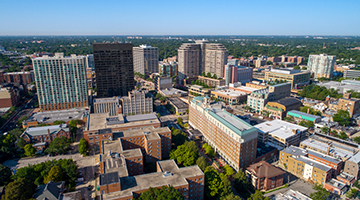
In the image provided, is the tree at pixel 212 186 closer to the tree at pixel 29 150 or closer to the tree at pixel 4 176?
the tree at pixel 4 176

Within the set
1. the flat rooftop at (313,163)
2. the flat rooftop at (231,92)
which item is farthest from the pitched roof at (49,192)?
the flat rooftop at (231,92)

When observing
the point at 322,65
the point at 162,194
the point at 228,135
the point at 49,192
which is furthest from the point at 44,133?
the point at 322,65

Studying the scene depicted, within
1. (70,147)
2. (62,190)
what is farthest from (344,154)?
(70,147)

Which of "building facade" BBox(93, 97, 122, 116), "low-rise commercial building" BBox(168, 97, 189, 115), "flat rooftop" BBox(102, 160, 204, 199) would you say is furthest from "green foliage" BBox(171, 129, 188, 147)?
"building facade" BBox(93, 97, 122, 116)

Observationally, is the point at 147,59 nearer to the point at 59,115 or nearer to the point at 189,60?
the point at 189,60

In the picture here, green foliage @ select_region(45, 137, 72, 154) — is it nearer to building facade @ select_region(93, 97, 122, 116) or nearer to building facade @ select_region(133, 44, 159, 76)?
building facade @ select_region(93, 97, 122, 116)

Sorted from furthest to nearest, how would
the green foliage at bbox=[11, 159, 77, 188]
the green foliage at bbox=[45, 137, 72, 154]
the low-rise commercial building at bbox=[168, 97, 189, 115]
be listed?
the low-rise commercial building at bbox=[168, 97, 189, 115]
the green foliage at bbox=[45, 137, 72, 154]
the green foliage at bbox=[11, 159, 77, 188]
